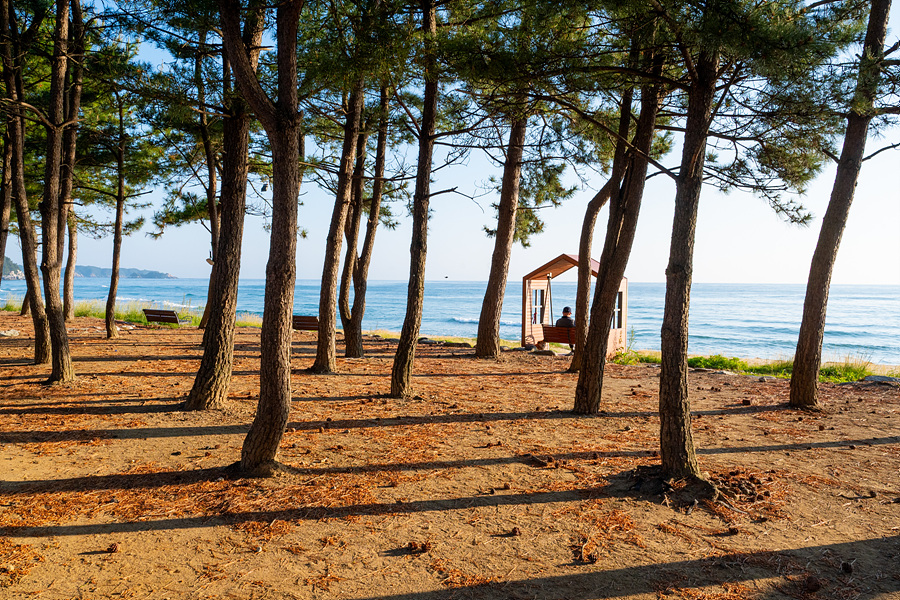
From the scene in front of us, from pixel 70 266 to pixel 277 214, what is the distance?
15341 mm

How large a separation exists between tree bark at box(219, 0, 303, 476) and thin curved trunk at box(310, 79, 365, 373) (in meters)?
4.15

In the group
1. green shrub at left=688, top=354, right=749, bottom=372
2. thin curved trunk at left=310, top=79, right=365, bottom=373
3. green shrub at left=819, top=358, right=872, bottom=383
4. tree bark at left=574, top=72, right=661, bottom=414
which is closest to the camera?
tree bark at left=574, top=72, right=661, bottom=414

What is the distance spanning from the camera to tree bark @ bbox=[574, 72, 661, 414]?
19.9 ft

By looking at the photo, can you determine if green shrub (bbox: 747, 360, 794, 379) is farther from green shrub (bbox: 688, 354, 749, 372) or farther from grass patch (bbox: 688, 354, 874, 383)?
green shrub (bbox: 688, 354, 749, 372)

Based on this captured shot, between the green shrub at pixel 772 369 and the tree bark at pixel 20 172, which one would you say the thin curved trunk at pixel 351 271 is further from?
the green shrub at pixel 772 369

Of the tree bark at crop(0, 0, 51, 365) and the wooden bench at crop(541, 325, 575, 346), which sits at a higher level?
the tree bark at crop(0, 0, 51, 365)

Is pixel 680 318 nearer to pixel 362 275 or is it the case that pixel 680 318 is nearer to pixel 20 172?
pixel 362 275

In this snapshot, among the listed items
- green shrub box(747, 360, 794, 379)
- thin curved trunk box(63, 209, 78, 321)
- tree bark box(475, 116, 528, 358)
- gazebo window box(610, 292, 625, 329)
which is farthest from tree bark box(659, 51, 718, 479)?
thin curved trunk box(63, 209, 78, 321)

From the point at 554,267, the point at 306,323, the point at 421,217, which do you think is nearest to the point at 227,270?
the point at 421,217

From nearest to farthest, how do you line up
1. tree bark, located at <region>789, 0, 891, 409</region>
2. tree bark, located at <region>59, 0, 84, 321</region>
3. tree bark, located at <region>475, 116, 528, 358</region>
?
tree bark, located at <region>789, 0, 891, 409</region> → tree bark, located at <region>59, 0, 84, 321</region> → tree bark, located at <region>475, 116, 528, 358</region>

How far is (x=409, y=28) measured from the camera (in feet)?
18.5

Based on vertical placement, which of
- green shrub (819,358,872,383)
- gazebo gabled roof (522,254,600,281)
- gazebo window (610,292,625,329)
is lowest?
green shrub (819,358,872,383)

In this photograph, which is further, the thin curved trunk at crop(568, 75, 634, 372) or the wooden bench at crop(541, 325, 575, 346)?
the wooden bench at crop(541, 325, 575, 346)

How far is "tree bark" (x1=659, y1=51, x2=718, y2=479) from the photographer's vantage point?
393cm
